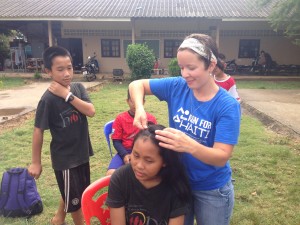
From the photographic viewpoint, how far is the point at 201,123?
1.51 metres

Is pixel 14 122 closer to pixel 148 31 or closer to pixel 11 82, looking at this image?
pixel 11 82

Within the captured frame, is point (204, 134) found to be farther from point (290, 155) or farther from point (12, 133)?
point (12, 133)

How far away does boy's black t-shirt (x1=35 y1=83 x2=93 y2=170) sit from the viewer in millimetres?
2359

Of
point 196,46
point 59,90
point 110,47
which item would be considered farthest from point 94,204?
point 110,47

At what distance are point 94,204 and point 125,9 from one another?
1584cm

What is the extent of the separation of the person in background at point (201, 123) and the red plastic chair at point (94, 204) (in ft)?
1.70

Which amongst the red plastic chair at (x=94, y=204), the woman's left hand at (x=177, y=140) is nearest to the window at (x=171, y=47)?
the red plastic chair at (x=94, y=204)

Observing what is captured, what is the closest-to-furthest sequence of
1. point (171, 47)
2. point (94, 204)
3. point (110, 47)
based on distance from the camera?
point (94, 204) → point (171, 47) → point (110, 47)

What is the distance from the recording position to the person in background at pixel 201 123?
136 cm

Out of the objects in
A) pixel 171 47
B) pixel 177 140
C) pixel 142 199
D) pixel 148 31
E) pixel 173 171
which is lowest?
pixel 142 199

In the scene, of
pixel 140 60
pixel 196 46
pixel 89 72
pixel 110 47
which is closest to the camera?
pixel 196 46

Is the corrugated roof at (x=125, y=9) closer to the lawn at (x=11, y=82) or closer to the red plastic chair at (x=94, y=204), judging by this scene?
the lawn at (x=11, y=82)

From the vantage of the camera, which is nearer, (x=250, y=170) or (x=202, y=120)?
(x=202, y=120)

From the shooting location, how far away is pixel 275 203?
11.0 feet
